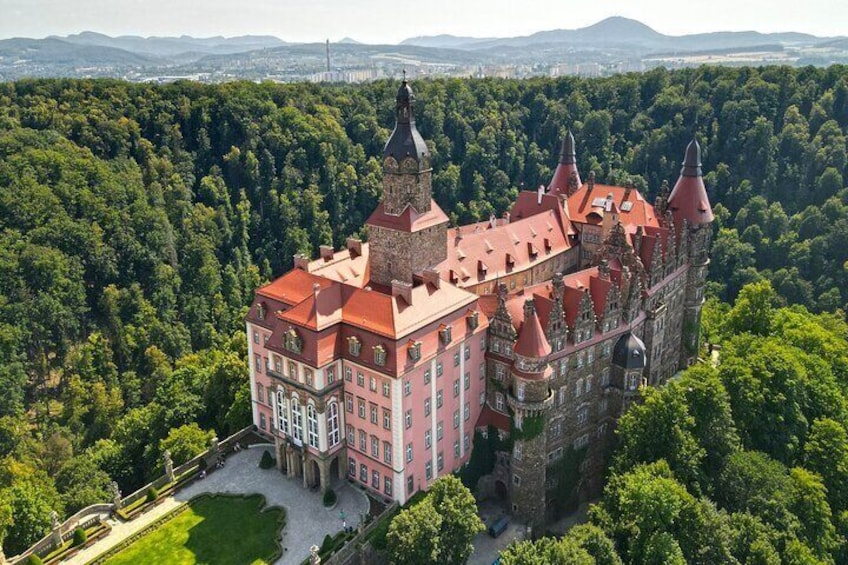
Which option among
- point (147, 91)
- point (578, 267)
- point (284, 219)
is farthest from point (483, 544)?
point (147, 91)

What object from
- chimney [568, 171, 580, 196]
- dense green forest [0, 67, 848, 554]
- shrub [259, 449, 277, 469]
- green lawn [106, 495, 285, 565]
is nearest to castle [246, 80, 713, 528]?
shrub [259, 449, 277, 469]

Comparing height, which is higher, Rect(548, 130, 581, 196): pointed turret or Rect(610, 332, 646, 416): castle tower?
Rect(548, 130, 581, 196): pointed turret

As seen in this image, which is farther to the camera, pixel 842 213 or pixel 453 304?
pixel 842 213

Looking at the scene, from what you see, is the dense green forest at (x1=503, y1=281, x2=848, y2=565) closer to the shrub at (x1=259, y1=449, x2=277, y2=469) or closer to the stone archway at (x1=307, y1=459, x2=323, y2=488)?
the stone archway at (x1=307, y1=459, x2=323, y2=488)

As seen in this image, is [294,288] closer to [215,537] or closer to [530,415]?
[215,537]

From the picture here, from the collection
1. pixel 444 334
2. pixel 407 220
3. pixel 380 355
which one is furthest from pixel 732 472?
pixel 407 220

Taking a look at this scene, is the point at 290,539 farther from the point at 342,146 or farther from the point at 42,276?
the point at 342,146

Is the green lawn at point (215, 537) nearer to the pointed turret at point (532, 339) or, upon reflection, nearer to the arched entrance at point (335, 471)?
the arched entrance at point (335, 471)
